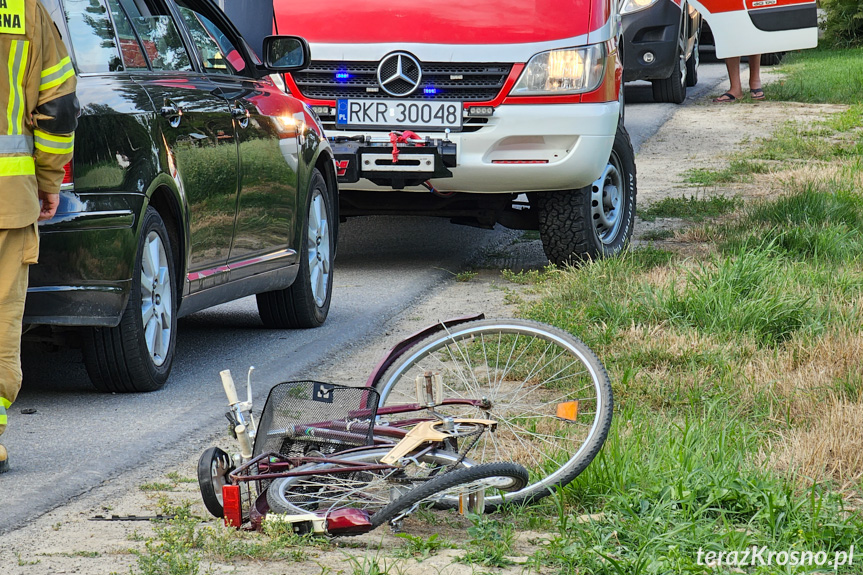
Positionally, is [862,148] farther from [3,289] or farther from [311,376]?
[3,289]

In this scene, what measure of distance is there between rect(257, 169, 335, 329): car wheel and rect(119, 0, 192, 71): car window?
3.65 ft

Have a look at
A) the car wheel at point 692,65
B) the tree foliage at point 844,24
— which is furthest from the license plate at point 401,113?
the tree foliage at point 844,24

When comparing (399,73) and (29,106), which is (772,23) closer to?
(399,73)

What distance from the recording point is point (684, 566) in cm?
309

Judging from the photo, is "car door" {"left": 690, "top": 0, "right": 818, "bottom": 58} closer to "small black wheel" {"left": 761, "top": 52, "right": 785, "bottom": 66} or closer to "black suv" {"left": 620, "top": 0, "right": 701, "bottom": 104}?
"black suv" {"left": 620, "top": 0, "right": 701, "bottom": 104}

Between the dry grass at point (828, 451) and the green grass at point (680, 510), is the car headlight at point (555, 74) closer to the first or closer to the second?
the dry grass at point (828, 451)

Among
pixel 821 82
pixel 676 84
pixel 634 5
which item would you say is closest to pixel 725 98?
pixel 676 84

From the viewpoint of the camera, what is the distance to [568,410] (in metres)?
3.88

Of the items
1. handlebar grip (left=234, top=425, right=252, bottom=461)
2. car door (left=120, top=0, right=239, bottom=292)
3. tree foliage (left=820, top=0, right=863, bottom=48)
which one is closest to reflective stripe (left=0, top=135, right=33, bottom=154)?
car door (left=120, top=0, right=239, bottom=292)

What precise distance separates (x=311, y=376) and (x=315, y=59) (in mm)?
2851

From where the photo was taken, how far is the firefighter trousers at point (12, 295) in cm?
424

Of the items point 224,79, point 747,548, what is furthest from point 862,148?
point 747,548

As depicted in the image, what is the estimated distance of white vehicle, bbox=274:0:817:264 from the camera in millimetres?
7512

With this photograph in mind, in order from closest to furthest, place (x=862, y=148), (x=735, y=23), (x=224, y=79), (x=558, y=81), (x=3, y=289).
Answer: (x=3, y=289) < (x=224, y=79) < (x=558, y=81) < (x=862, y=148) < (x=735, y=23)
